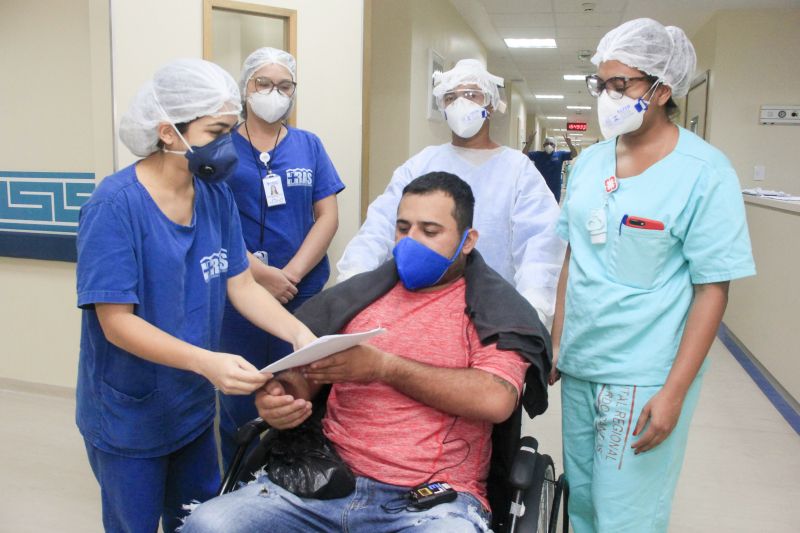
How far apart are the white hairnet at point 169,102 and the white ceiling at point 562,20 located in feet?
17.4

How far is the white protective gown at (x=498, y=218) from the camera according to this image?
5.80ft

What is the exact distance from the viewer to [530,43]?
326 inches

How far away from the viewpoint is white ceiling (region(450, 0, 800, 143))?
6051 mm

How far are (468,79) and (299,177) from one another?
658mm

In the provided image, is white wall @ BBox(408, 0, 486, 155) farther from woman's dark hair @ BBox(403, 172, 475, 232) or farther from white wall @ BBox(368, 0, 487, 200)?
woman's dark hair @ BBox(403, 172, 475, 232)

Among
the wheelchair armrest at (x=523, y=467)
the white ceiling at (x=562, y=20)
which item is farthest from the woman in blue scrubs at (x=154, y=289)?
the white ceiling at (x=562, y=20)

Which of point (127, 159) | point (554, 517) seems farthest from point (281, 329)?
point (127, 159)

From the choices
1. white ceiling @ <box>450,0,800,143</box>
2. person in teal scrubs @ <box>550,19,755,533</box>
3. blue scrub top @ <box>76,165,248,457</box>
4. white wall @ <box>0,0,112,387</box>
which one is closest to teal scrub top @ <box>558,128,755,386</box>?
person in teal scrubs @ <box>550,19,755,533</box>

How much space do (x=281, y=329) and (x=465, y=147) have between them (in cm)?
85

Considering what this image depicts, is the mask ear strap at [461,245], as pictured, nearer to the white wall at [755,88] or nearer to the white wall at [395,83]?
the white wall at [395,83]

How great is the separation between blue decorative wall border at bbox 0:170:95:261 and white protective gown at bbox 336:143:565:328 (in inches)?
75.9

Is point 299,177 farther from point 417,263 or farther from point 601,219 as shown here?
point 601,219

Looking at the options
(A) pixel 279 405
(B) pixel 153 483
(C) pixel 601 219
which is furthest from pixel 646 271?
(B) pixel 153 483

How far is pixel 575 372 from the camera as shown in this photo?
157 cm
